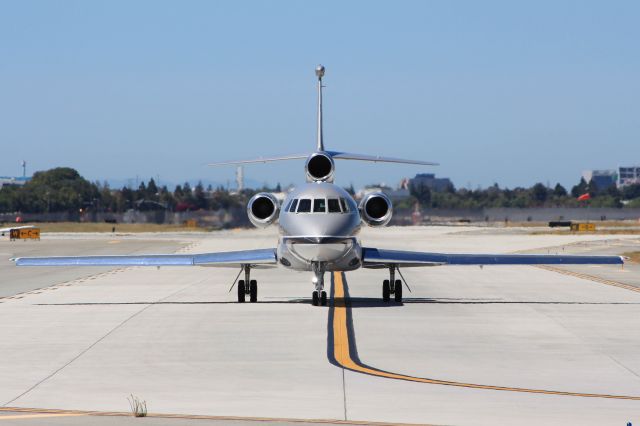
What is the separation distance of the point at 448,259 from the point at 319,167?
4548 millimetres

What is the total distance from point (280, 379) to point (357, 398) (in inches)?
75.8

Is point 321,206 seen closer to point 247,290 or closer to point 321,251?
point 321,251

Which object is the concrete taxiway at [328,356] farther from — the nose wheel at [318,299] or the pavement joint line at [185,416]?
the nose wheel at [318,299]

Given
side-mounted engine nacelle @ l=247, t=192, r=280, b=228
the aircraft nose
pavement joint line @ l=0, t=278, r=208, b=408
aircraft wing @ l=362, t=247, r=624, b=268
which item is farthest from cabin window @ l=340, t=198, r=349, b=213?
pavement joint line @ l=0, t=278, r=208, b=408

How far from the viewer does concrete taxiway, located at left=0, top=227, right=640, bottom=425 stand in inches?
522

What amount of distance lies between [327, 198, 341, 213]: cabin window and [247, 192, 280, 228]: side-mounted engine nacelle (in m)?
2.17

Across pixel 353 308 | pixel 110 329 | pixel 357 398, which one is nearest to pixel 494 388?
pixel 357 398

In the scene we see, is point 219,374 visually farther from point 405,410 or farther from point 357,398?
point 405,410

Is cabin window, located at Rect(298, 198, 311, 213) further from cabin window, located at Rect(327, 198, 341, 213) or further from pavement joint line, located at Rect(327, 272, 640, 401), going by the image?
pavement joint line, located at Rect(327, 272, 640, 401)

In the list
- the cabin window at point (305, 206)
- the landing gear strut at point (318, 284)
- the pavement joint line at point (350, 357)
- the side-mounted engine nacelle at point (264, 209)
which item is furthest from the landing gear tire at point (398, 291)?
the cabin window at point (305, 206)

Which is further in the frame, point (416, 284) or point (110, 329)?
point (416, 284)

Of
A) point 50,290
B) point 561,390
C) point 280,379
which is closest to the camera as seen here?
point 561,390

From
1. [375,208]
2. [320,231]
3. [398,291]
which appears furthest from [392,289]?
[320,231]

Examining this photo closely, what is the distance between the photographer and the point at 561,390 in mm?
14531
